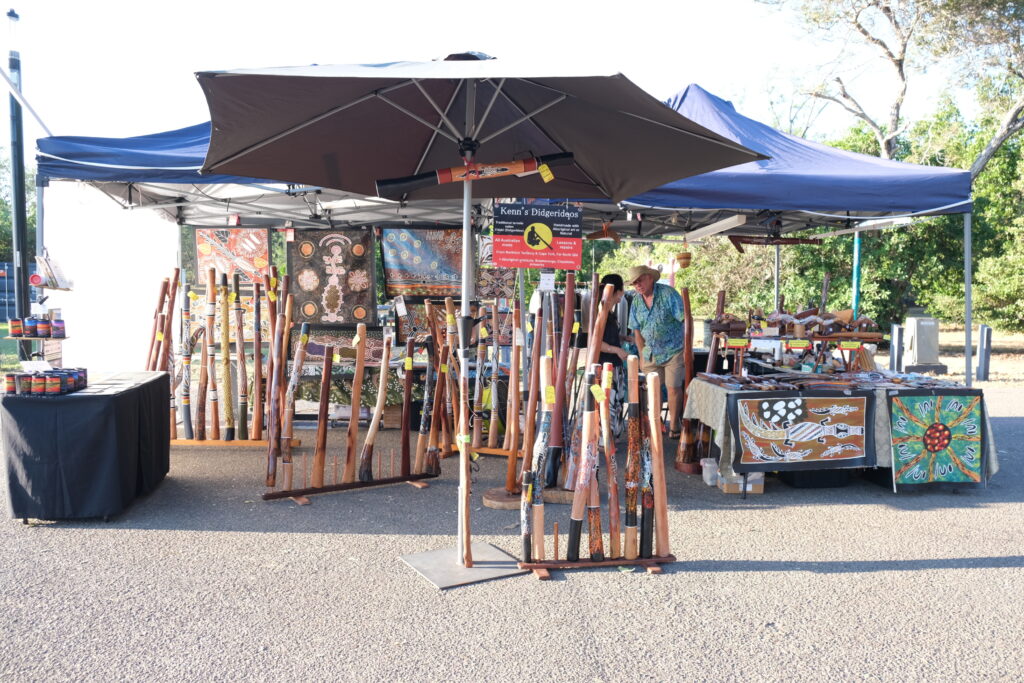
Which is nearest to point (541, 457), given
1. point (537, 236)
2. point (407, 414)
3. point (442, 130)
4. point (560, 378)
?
point (560, 378)

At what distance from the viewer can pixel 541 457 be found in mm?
3844

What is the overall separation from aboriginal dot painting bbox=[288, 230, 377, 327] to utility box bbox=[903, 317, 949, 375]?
9401mm

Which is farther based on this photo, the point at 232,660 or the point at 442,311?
the point at 442,311

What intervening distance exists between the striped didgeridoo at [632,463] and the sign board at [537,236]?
118 cm

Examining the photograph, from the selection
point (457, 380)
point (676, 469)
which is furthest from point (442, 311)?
point (676, 469)

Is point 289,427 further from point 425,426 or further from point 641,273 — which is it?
point 641,273

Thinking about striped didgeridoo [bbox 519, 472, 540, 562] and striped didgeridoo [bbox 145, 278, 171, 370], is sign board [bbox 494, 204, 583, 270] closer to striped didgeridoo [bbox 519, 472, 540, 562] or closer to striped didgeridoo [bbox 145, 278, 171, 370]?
striped didgeridoo [bbox 519, 472, 540, 562]

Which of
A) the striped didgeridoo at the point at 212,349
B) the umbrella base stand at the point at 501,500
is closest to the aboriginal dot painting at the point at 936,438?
the umbrella base stand at the point at 501,500

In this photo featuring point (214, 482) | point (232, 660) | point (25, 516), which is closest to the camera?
point (232, 660)

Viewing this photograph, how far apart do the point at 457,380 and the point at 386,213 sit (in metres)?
2.44

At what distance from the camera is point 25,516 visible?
419 centimetres

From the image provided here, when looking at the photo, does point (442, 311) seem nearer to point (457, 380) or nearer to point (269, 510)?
point (457, 380)

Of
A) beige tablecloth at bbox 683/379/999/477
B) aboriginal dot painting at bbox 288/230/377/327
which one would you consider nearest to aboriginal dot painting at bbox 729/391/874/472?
beige tablecloth at bbox 683/379/999/477

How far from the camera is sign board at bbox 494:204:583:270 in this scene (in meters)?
4.38
